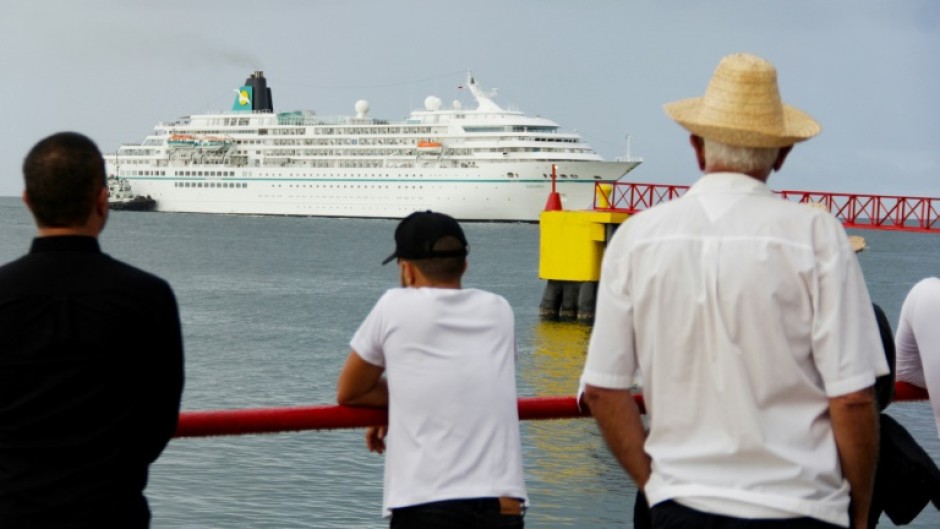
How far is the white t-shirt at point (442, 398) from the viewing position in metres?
3.28

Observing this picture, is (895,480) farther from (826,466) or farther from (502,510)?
(502,510)

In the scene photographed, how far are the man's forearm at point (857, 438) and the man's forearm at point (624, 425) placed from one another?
0.38 meters

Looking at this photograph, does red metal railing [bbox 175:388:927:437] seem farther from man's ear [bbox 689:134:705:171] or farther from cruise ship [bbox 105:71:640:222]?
cruise ship [bbox 105:71:640:222]

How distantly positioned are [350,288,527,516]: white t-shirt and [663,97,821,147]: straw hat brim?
671 millimetres

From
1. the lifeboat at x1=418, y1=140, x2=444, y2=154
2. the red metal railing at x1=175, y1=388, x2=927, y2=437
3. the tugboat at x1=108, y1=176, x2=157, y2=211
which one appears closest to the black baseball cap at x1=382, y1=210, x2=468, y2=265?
the red metal railing at x1=175, y1=388, x2=927, y2=437

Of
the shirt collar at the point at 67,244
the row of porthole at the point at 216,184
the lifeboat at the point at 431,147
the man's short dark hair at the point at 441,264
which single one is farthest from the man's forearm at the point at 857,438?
the row of porthole at the point at 216,184

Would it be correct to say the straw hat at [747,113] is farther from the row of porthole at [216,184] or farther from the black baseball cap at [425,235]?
the row of porthole at [216,184]

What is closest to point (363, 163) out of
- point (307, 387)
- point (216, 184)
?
point (216, 184)

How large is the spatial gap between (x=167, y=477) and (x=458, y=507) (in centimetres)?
1074

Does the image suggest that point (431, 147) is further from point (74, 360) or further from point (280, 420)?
point (74, 360)

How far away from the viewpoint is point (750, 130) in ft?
9.28

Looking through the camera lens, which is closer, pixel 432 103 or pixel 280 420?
pixel 280 420

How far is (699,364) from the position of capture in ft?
9.06

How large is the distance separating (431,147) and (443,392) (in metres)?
92.3
